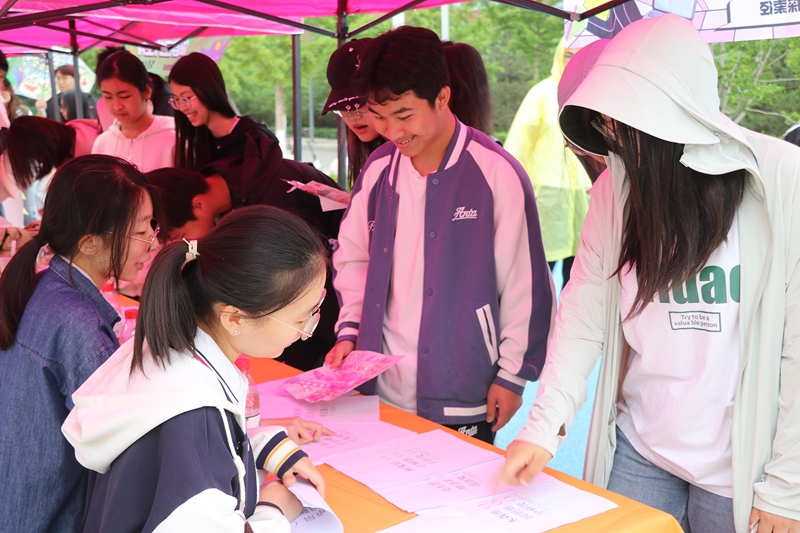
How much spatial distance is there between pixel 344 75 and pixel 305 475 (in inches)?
54.1

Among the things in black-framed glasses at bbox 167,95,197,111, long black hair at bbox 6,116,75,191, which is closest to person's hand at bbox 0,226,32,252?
long black hair at bbox 6,116,75,191

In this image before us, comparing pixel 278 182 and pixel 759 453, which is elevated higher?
pixel 278 182

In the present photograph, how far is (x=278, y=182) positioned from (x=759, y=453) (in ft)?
5.91

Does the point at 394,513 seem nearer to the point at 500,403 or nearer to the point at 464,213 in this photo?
the point at 500,403

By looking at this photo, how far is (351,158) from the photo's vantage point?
2510 millimetres

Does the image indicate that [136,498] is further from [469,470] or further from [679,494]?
[679,494]

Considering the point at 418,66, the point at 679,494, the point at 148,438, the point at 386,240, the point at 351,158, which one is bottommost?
the point at 679,494

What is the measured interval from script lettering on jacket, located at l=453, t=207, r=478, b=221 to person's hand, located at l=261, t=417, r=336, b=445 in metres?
0.63

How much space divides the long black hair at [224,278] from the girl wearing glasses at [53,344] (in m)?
0.38

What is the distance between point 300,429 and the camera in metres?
1.60

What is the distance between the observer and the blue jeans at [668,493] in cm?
137

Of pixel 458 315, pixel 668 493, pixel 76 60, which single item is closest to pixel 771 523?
pixel 668 493

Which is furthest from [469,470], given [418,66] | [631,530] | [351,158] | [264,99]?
[264,99]

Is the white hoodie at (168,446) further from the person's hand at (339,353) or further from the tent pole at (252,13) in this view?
the tent pole at (252,13)
